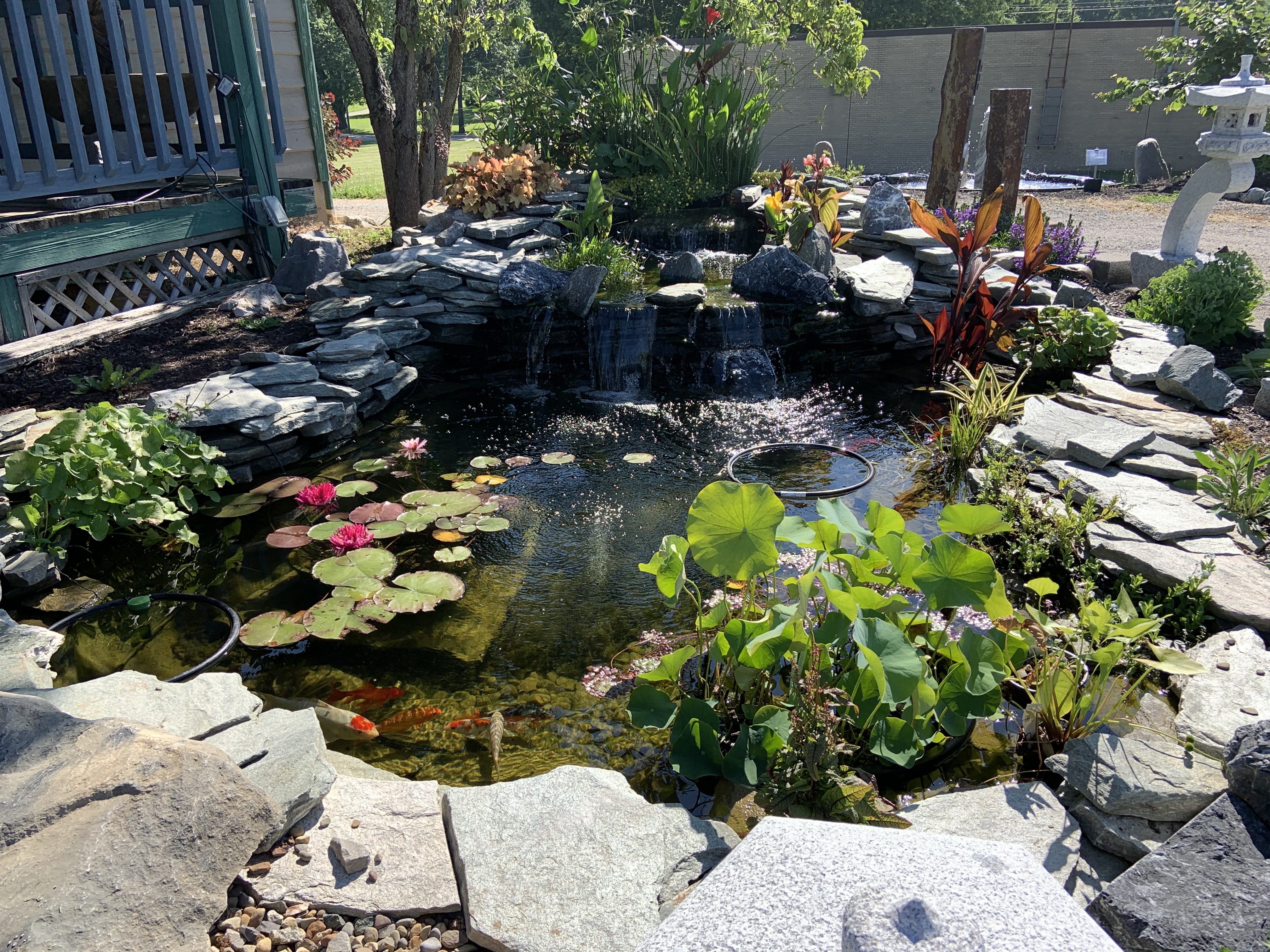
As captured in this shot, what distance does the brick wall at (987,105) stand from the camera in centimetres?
1695

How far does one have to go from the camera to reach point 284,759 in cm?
237

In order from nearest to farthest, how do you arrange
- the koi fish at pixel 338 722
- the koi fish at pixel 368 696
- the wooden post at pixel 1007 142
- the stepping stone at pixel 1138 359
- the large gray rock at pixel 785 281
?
the koi fish at pixel 338 722
the koi fish at pixel 368 696
the stepping stone at pixel 1138 359
the large gray rock at pixel 785 281
the wooden post at pixel 1007 142

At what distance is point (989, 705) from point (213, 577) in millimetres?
3396

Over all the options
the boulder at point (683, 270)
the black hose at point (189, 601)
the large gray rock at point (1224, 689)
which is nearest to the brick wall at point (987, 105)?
the boulder at point (683, 270)

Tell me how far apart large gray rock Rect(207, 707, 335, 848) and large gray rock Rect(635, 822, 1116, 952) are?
1.28m

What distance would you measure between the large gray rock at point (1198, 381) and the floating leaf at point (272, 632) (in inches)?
201

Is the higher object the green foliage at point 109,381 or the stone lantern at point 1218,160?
the stone lantern at point 1218,160

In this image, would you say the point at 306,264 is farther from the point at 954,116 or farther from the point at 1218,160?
the point at 1218,160

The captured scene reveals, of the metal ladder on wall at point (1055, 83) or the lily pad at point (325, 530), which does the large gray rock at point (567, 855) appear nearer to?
the lily pad at point (325, 530)

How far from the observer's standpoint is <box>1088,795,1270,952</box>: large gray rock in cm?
173

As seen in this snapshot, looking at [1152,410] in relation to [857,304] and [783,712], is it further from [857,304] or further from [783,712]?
[783,712]

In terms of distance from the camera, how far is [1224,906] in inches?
A: 69.9

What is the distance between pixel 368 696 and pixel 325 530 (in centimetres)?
121

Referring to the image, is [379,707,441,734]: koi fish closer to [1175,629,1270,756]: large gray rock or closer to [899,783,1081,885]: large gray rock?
[899,783,1081,885]: large gray rock
